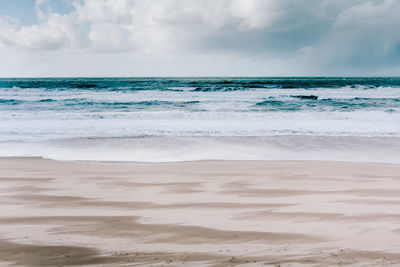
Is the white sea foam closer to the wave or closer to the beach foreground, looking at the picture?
the beach foreground

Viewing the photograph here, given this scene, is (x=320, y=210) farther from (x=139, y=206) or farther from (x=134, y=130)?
(x=134, y=130)

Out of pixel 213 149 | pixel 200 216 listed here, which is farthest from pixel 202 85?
pixel 200 216

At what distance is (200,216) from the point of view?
3924 mm

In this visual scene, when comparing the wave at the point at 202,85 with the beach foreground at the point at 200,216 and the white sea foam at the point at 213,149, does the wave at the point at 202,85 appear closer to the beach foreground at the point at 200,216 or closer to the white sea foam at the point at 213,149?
the white sea foam at the point at 213,149

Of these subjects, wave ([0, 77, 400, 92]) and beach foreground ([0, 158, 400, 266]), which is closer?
beach foreground ([0, 158, 400, 266])

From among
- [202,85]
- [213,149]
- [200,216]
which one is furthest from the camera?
[202,85]

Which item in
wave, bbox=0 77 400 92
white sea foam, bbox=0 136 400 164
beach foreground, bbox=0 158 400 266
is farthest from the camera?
wave, bbox=0 77 400 92

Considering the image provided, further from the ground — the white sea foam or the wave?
the wave

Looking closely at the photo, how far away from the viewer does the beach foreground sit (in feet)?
9.83

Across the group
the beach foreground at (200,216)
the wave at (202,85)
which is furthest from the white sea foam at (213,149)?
the wave at (202,85)

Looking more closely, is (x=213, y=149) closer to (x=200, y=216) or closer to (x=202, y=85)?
(x=200, y=216)

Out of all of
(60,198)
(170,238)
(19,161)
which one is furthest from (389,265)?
(19,161)

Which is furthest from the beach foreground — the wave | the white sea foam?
the wave

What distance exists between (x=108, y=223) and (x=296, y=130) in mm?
8204
